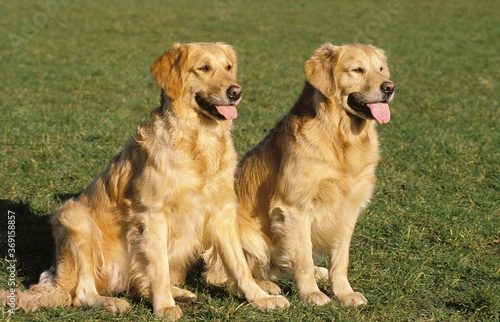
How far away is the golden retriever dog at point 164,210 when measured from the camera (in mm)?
Result: 4398

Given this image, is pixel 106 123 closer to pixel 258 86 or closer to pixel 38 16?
pixel 258 86

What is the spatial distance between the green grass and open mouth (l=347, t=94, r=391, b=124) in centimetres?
124

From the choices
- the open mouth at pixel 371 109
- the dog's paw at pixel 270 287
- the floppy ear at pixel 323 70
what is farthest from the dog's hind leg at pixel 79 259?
the open mouth at pixel 371 109

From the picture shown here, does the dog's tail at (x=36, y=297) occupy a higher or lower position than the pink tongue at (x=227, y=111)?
lower

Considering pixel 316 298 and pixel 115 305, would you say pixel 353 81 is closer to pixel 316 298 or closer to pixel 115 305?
pixel 316 298

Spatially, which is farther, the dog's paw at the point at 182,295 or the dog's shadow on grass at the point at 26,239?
the dog's shadow on grass at the point at 26,239

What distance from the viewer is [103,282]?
4652 millimetres

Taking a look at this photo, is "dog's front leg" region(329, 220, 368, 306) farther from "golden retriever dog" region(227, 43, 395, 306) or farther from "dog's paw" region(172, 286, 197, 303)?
"dog's paw" region(172, 286, 197, 303)

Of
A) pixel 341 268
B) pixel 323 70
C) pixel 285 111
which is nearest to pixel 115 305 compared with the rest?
pixel 341 268

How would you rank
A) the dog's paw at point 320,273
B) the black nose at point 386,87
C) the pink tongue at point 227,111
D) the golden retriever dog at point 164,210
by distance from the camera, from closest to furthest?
the golden retriever dog at point 164,210 → the pink tongue at point 227,111 → the black nose at point 386,87 → the dog's paw at point 320,273

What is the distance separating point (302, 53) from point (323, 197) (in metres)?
12.0

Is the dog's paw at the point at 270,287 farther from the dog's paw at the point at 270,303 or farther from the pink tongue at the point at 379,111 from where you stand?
the pink tongue at the point at 379,111

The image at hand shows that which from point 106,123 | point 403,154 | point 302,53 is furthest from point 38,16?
point 403,154

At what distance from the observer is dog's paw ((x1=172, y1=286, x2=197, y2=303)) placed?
15.4 feet
